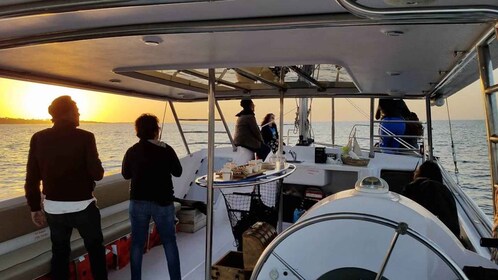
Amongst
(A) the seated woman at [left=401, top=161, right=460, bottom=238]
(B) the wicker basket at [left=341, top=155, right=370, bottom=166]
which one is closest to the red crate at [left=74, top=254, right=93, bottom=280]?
(A) the seated woman at [left=401, top=161, right=460, bottom=238]

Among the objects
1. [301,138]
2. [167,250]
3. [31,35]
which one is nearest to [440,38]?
[31,35]

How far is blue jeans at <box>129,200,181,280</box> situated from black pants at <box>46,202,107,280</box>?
24cm

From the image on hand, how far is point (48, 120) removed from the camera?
8.01ft

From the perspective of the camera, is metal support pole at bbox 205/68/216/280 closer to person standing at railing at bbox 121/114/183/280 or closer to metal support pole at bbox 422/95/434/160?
person standing at railing at bbox 121/114/183/280

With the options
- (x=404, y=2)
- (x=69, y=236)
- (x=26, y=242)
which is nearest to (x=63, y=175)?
(x=69, y=236)

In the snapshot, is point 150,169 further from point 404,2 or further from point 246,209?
point 404,2

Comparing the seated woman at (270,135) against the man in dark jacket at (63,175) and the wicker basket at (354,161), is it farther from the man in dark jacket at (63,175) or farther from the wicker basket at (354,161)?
the man in dark jacket at (63,175)

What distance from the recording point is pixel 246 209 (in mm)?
3531

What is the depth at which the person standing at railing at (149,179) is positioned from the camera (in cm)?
258

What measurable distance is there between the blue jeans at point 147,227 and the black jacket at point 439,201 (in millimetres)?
1599

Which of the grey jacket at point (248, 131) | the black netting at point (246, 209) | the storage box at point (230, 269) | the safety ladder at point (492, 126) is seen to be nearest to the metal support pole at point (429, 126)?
the black netting at point (246, 209)

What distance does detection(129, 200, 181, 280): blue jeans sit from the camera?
2643 mm

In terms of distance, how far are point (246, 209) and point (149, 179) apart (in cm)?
121

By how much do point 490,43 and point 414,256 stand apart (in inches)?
42.2
